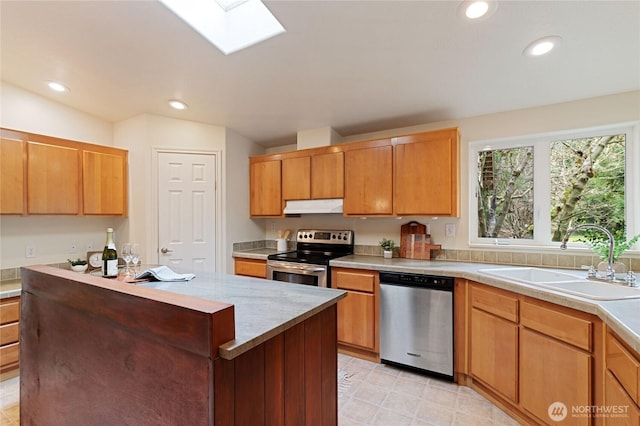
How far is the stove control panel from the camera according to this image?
130 inches

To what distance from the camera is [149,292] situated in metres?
1.06

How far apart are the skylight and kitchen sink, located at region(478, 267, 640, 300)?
2.30 meters

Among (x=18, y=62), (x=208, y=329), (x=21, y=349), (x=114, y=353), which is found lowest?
(x=21, y=349)

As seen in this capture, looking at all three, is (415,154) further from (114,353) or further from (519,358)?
(114,353)

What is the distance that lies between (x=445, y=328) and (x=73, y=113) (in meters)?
4.29

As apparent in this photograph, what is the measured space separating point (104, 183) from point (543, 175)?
431 centimetres

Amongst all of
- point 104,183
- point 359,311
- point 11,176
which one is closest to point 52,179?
point 11,176

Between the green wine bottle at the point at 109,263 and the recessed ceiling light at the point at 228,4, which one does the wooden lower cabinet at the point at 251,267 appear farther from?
the recessed ceiling light at the point at 228,4

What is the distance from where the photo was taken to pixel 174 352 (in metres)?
0.93

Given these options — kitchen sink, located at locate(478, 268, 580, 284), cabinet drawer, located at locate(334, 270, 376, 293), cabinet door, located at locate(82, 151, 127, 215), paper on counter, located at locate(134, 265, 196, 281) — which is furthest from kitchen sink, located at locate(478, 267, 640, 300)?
cabinet door, located at locate(82, 151, 127, 215)

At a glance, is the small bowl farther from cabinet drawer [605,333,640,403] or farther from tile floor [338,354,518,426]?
cabinet drawer [605,333,640,403]

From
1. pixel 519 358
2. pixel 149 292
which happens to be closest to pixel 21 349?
pixel 149 292

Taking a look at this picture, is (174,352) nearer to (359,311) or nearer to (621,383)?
(621,383)

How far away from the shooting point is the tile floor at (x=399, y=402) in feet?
6.12
